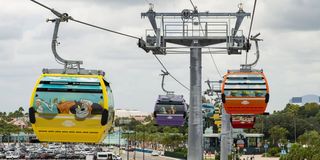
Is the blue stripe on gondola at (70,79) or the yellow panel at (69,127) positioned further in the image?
the yellow panel at (69,127)

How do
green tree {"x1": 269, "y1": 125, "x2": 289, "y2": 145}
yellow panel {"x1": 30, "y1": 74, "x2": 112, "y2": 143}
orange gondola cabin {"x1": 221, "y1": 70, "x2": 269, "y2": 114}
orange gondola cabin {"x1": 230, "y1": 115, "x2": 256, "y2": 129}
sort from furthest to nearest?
green tree {"x1": 269, "y1": 125, "x2": 289, "y2": 145}
orange gondola cabin {"x1": 230, "y1": 115, "x2": 256, "y2": 129}
orange gondola cabin {"x1": 221, "y1": 70, "x2": 269, "y2": 114}
yellow panel {"x1": 30, "y1": 74, "x2": 112, "y2": 143}

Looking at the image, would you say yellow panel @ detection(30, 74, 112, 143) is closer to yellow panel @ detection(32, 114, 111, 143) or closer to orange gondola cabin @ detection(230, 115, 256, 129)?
yellow panel @ detection(32, 114, 111, 143)

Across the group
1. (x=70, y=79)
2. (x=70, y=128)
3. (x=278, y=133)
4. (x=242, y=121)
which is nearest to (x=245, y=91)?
(x=70, y=128)

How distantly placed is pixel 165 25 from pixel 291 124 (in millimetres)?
141653

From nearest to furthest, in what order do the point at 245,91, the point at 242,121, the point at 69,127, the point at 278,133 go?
1. the point at 69,127
2. the point at 245,91
3. the point at 242,121
4. the point at 278,133

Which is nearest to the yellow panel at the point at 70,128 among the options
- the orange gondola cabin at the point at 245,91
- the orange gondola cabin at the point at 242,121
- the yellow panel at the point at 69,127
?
the yellow panel at the point at 69,127

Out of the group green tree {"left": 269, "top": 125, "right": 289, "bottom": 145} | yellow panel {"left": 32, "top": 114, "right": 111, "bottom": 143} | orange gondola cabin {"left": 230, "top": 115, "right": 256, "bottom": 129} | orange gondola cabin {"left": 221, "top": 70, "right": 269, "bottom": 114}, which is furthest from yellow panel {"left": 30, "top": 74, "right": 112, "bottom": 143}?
green tree {"left": 269, "top": 125, "right": 289, "bottom": 145}

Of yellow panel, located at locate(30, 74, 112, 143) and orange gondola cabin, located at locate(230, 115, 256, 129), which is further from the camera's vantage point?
orange gondola cabin, located at locate(230, 115, 256, 129)

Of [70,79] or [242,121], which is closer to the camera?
[70,79]

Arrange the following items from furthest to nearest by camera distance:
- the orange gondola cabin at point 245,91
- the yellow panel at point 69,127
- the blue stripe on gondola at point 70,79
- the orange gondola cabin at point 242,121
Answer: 1. the orange gondola cabin at point 242,121
2. the orange gondola cabin at point 245,91
3. the yellow panel at point 69,127
4. the blue stripe on gondola at point 70,79

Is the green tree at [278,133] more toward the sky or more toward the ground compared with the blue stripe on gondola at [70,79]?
more toward the ground

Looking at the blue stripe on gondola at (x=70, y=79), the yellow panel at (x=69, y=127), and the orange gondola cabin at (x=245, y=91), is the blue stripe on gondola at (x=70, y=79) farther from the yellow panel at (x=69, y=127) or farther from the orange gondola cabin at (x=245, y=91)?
the orange gondola cabin at (x=245, y=91)

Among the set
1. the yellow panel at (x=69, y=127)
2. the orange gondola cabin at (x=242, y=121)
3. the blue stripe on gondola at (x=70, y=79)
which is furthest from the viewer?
the orange gondola cabin at (x=242, y=121)

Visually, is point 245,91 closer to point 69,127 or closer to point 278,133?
point 69,127
